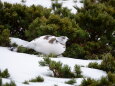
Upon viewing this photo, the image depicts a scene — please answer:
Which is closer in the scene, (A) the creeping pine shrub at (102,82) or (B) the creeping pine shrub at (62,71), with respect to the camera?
(A) the creeping pine shrub at (102,82)

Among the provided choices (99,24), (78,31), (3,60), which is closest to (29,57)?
(3,60)

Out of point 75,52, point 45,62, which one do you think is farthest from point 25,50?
point 45,62

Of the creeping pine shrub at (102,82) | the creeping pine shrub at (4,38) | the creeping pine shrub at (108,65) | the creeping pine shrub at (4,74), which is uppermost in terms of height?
the creeping pine shrub at (4,38)

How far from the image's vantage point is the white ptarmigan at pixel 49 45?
7.25 m

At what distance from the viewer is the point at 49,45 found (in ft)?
23.8

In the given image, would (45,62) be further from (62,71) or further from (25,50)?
(25,50)

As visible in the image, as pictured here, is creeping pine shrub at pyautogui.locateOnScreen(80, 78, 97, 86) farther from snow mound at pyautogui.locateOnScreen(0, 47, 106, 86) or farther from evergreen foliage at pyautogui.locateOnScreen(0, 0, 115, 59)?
evergreen foliage at pyautogui.locateOnScreen(0, 0, 115, 59)

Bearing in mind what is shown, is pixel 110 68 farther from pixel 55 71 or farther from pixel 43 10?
pixel 43 10

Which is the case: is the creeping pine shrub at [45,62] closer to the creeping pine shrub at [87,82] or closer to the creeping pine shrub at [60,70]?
the creeping pine shrub at [60,70]

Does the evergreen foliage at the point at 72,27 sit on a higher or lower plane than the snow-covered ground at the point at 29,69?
higher

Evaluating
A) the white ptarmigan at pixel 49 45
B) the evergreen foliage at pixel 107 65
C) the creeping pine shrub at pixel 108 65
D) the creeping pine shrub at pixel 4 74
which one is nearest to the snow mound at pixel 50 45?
the white ptarmigan at pixel 49 45

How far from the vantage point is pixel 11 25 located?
28.6 feet

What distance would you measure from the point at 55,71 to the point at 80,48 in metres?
1.75

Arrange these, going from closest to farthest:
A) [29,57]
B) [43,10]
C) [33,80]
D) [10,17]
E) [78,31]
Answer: [33,80], [29,57], [78,31], [10,17], [43,10]
